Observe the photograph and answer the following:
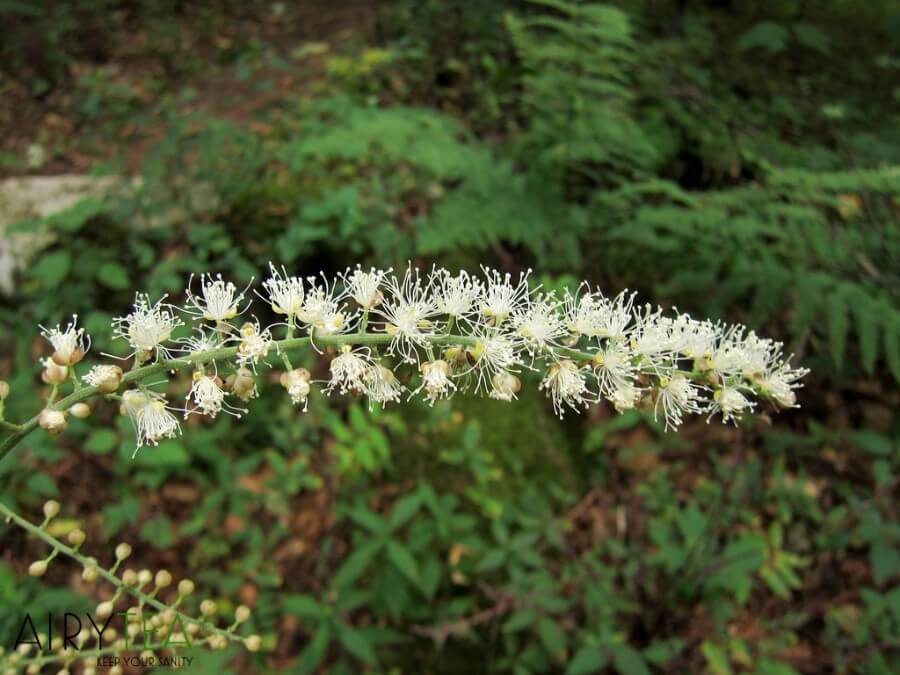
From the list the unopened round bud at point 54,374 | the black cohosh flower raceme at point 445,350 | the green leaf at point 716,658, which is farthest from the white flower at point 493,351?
the green leaf at point 716,658

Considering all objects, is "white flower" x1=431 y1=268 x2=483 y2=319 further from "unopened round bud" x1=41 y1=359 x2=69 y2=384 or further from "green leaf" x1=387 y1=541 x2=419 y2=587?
"green leaf" x1=387 y1=541 x2=419 y2=587

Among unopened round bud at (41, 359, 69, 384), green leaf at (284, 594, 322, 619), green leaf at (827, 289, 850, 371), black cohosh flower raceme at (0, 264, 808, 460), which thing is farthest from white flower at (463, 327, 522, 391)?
green leaf at (827, 289, 850, 371)

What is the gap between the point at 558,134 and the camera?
3.78m

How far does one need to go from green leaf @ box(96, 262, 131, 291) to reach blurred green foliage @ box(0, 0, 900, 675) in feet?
0.05

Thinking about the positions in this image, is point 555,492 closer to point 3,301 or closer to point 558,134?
point 558,134

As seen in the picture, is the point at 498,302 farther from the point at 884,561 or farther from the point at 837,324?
the point at 884,561

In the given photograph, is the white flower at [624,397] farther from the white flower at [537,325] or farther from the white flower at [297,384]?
the white flower at [297,384]

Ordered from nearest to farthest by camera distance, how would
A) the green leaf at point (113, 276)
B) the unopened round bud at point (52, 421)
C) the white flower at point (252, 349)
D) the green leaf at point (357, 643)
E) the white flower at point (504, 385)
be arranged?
the unopened round bud at point (52, 421) → the white flower at point (252, 349) → the white flower at point (504, 385) → the green leaf at point (357, 643) → the green leaf at point (113, 276)

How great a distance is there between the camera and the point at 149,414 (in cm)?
134

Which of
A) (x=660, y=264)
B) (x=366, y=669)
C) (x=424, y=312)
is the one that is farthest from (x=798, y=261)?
(x=366, y=669)

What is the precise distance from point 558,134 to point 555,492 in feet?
6.85

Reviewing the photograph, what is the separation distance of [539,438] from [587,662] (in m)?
1.20

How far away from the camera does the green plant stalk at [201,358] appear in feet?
A: 3.64

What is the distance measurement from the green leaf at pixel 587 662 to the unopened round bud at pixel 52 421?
2.12 meters
